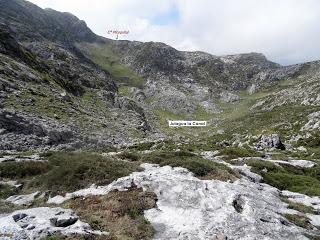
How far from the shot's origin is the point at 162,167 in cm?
3481

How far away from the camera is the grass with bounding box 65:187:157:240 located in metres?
21.3

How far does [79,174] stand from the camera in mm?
29172

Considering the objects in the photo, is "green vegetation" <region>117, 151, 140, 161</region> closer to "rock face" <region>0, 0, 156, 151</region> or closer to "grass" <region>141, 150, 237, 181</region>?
"grass" <region>141, 150, 237, 181</region>

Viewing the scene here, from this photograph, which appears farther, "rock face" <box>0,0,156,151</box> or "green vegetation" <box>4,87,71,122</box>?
"green vegetation" <box>4,87,71,122</box>

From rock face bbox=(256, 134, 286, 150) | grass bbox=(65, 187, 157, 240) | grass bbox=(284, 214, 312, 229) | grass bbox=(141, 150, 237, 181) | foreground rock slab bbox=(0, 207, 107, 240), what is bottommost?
foreground rock slab bbox=(0, 207, 107, 240)

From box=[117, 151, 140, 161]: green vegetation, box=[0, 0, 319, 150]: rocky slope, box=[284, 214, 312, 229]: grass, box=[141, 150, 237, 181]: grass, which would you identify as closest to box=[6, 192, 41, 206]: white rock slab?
box=[141, 150, 237, 181]: grass

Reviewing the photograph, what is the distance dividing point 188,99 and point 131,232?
154 metres

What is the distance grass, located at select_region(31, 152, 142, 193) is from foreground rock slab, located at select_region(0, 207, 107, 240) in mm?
4594

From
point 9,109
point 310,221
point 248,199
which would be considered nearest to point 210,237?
point 248,199

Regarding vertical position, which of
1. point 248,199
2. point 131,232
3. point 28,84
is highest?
point 28,84

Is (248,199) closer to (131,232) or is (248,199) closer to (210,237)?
(210,237)

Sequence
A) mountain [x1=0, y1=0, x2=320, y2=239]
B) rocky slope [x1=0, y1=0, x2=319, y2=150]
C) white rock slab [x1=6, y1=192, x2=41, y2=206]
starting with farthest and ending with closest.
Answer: rocky slope [x1=0, y1=0, x2=319, y2=150], white rock slab [x1=6, y1=192, x2=41, y2=206], mountain [x1=0, y1=0, x2=320, y2=239]

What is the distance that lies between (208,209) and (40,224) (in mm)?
9572

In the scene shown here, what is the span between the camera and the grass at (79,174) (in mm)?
28094
